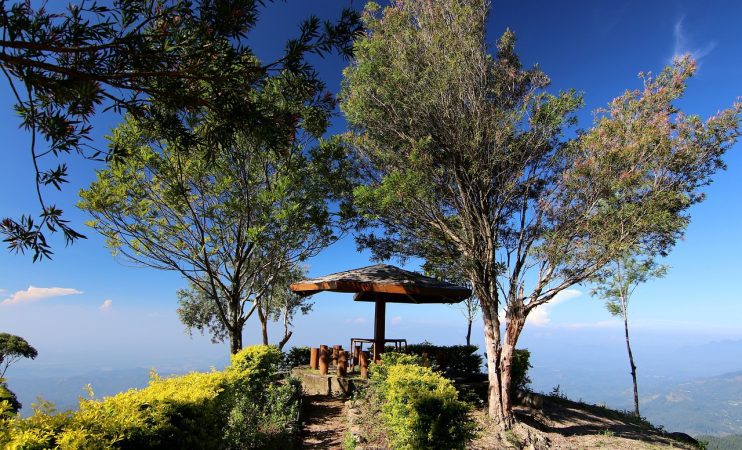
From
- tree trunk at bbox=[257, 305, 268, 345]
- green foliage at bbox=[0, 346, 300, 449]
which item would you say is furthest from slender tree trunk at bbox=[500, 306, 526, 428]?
tree trunk at bbox=[257, 305, 268, 345]

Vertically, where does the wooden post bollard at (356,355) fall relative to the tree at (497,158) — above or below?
below

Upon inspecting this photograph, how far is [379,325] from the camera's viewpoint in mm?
12578

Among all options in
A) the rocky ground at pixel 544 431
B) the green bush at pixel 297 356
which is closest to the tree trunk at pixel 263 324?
the green bush at pixel 297 356

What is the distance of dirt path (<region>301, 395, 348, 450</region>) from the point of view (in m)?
7.39

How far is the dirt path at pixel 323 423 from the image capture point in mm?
7390

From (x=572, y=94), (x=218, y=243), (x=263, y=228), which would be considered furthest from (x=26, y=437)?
(x=572, y=94)

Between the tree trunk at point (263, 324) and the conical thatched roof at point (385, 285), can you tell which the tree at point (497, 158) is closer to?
the conical thatched roof at point (385, 285)

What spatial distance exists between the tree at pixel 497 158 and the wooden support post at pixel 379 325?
6.85ft

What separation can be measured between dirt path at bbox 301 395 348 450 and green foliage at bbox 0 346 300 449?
507 mm

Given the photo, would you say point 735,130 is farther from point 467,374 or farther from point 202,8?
point 202,8

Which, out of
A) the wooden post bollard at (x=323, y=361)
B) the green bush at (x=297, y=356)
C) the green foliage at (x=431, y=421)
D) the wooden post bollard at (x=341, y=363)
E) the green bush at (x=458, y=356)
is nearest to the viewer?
the green foliage at (x=431, y=421)

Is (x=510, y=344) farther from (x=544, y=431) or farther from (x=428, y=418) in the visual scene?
(x=428, y=418)

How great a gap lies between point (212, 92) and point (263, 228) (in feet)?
21.0

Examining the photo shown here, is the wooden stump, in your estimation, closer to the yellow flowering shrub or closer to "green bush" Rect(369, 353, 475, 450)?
"green bush" Rect(369, 353, 475, 450)
